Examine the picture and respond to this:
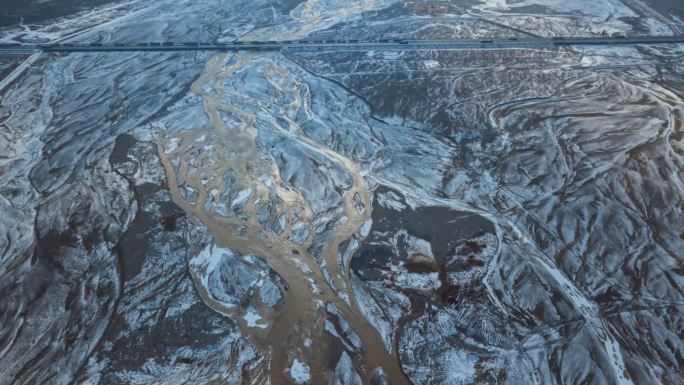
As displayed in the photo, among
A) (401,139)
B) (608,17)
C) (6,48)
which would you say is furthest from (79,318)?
(608,17)

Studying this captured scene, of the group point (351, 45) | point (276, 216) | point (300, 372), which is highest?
point (351, 45)

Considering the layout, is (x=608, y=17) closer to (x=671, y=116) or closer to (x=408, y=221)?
(x=671, y=116)

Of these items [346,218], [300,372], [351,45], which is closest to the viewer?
[300,372]

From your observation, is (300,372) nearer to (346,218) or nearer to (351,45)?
(346,218)

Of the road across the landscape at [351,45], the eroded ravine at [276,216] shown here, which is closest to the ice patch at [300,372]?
the eroded ravine at [276,216]

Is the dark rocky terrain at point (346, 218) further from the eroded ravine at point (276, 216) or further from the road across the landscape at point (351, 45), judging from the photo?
the road across the landscape at point (351, 45)

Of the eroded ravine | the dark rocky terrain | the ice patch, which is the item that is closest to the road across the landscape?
the dark rocky terrain

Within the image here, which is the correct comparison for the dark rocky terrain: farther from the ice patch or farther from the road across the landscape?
the road across the landscape

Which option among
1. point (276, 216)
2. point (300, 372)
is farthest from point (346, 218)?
point (300, 372)
